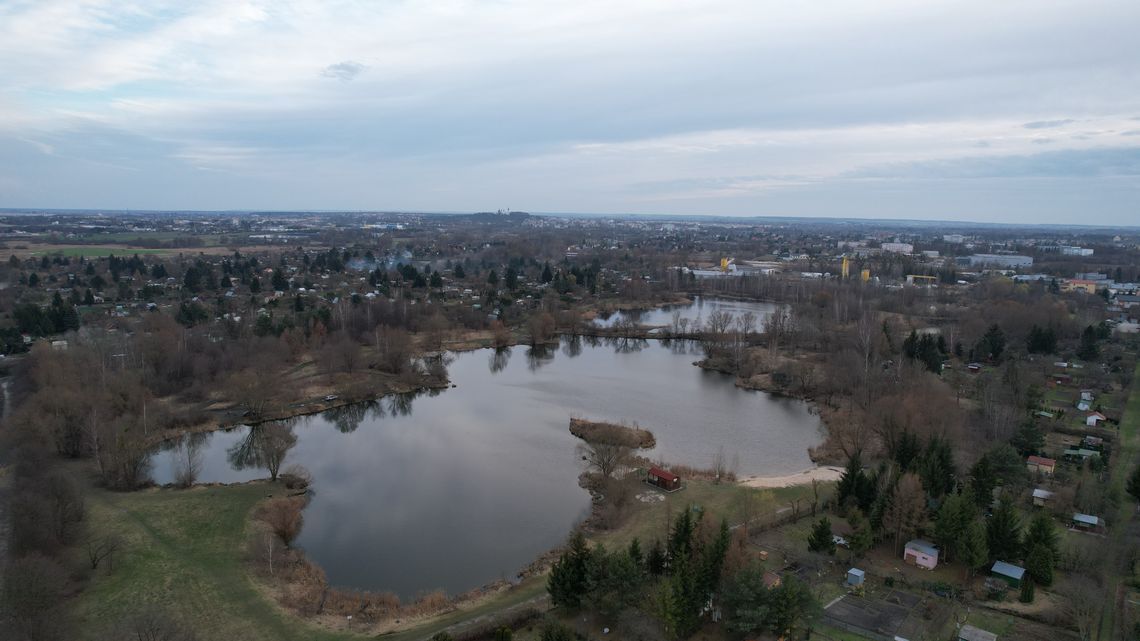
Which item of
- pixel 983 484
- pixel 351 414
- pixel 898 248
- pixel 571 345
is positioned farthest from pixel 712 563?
pixel 898 248

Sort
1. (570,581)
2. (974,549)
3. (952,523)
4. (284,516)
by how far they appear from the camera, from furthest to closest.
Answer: (284,516) → (952,523) → (974,549) → (570,581)

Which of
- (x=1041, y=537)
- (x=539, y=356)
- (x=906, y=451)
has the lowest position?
(x=539, y=356)

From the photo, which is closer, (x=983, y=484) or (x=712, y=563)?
(x=712, y=563)

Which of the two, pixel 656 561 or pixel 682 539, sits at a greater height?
pixel 682 539

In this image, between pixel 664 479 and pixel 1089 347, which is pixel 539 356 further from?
pixel 1089 347

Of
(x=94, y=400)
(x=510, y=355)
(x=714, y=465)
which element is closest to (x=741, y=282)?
(x=510, y=355)

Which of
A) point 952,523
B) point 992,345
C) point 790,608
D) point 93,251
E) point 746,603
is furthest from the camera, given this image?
point 93,251

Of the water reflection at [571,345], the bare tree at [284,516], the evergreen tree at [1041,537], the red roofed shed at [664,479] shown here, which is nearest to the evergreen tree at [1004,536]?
the evergreen tree at [1041,537]

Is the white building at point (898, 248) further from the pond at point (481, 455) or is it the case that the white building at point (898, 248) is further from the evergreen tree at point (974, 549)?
the evergreen tree at point (974, 549)
